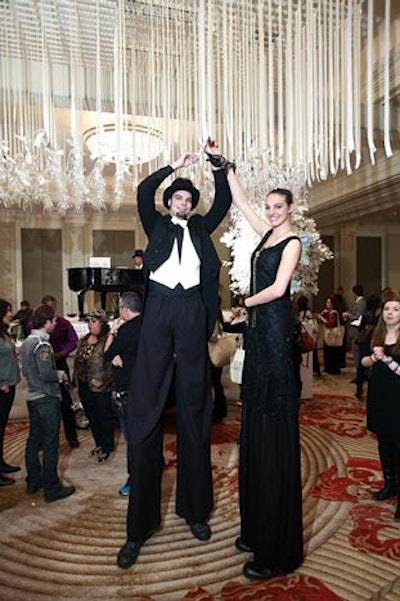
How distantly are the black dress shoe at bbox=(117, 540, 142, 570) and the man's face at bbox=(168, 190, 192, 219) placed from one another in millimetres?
1631

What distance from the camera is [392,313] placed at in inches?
114

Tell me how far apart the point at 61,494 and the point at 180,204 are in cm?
207

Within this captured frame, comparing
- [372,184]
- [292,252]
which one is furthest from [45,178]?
[372,184]

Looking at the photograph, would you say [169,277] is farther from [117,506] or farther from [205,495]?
[117,506]

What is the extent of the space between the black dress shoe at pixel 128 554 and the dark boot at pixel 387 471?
1570 millimetres

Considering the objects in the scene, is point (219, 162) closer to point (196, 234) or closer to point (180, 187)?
point (180, 187)

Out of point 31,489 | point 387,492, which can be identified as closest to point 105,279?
point 31,489

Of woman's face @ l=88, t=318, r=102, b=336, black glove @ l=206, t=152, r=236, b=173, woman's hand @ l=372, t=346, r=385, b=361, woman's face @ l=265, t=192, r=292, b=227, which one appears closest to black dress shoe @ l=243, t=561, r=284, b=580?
woman's hand @ l=372, t=346, r=385, b=361

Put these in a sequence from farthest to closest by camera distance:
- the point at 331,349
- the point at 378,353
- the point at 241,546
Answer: the point at 331,349
the point at 378,353
the point at 241,546

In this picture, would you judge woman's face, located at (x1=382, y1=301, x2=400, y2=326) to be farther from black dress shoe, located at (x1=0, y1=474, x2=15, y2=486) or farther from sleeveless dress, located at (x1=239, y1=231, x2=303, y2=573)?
black dress shoe, located at (x1=0, y1=474, x2=15, y2=486)

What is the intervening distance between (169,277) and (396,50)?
2923mm

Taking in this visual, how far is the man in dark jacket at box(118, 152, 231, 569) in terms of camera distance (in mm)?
2230

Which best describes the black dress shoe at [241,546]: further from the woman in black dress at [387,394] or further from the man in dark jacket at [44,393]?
the man in dark jacket at [44,393]

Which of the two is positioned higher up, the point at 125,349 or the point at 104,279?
the point at 104,279
